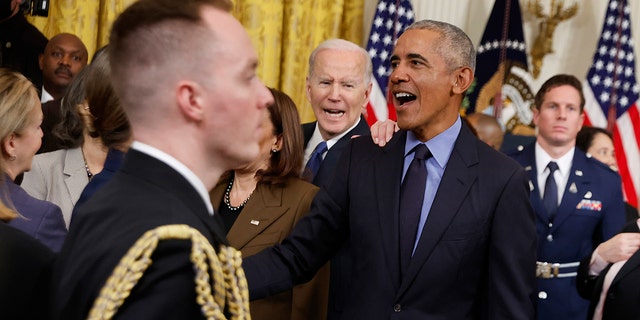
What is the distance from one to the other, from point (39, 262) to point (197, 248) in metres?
0.33

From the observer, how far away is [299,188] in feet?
11.1

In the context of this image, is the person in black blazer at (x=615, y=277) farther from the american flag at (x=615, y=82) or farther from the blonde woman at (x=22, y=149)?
the american flag at (x=615, y=82)

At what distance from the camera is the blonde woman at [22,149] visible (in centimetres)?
259

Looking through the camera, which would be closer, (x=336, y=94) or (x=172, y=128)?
(x=172, y=128)

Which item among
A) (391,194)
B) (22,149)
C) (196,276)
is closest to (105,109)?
(22,149)

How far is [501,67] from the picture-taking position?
7.47 meters

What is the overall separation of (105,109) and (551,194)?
8.70 ft

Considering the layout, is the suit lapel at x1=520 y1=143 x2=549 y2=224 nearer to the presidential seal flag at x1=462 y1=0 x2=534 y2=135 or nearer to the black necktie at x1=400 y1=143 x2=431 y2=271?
the black necktie at x1=400 y1=143 x2=431 y2=271

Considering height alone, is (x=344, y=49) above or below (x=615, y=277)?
above

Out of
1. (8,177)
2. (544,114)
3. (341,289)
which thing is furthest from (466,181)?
(544,114)

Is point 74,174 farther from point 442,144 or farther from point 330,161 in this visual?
point 442,144

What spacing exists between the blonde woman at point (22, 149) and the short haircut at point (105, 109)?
0.71 feet

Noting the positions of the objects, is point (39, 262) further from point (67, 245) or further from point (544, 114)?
point (544, 114)

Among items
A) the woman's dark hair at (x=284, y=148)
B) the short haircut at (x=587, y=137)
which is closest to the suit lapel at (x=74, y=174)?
the woman's dark hair at (x=284, y=148)
